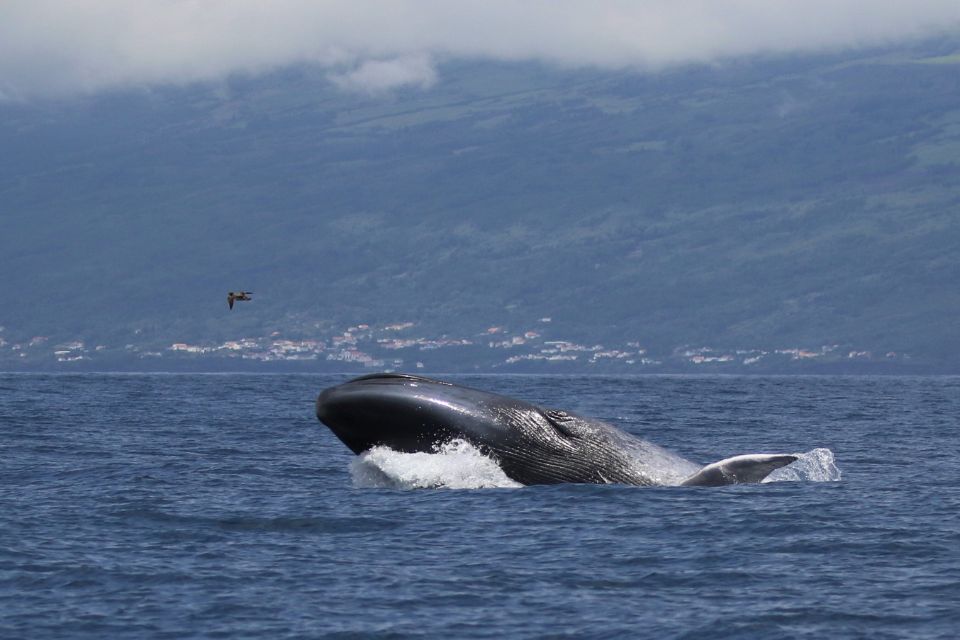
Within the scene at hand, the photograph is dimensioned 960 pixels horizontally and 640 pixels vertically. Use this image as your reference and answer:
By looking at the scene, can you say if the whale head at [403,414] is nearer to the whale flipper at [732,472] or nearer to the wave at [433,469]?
the wave at [433,469]

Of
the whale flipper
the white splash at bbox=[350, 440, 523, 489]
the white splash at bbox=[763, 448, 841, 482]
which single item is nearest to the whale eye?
the white splash at bbox=[350, 440, 523, 489]

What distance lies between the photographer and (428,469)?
94.4 ft

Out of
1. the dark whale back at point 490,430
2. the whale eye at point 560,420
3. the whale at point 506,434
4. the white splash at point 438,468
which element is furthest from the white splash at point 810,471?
the white splash at point 438,468

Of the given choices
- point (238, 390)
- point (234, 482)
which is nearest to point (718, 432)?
point (234, 482)

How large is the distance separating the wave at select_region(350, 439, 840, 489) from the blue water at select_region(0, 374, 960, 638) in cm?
15

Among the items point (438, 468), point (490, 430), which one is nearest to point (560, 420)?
point (490, 430)

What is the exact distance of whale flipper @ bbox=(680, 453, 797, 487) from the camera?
1191 inches

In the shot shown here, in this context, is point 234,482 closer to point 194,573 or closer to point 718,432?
point 194,573

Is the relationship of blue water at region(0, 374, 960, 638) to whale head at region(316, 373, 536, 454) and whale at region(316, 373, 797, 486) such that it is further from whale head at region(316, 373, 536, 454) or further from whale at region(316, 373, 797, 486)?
whale head at region(316, 373, 536, 454)

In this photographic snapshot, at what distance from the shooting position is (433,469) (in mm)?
28719

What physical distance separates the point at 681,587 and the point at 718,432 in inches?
1230

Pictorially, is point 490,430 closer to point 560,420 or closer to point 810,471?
point 560,420

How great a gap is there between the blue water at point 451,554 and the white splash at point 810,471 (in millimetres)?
554

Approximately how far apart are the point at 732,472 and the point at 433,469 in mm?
5981
